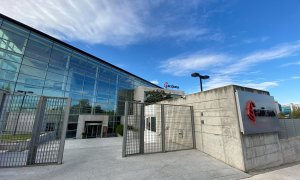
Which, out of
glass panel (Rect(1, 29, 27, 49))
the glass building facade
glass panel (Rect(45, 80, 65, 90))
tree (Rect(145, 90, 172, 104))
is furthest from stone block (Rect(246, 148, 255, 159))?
glass panel (Rect(1, 29, 27, 49))

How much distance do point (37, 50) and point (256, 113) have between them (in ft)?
64.6

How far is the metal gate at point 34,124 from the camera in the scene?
440cm

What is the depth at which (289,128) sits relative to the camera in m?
6.08

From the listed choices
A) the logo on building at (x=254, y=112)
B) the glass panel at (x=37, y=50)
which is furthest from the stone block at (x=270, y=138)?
the glass panel at (x=37, y=50)

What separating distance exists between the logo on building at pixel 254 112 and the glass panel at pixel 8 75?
60.2 feet

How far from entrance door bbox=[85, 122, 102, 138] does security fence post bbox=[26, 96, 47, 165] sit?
13.6 m

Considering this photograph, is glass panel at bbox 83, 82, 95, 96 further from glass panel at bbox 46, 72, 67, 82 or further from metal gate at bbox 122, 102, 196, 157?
metal gate at bbox 122, 102, 196, 157

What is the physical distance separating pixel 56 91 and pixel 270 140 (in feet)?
62.9

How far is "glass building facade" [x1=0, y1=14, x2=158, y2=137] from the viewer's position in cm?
1162

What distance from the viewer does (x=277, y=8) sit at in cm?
572

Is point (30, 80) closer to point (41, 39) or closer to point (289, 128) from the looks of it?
point (41, 39)

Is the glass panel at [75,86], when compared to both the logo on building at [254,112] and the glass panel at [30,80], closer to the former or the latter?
the glass panel at [30,80]

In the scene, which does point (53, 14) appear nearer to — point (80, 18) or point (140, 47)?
point (80, 18)

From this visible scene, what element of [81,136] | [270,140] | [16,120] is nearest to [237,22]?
[270,140]
